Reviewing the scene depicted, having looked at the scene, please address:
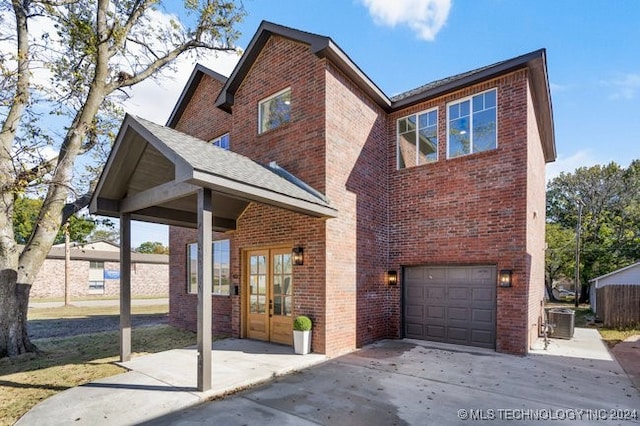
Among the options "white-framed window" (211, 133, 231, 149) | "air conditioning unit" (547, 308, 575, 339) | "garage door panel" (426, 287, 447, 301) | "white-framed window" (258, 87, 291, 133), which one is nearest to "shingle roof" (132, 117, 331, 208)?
"white-framed window" (258, 87, 291, 133)

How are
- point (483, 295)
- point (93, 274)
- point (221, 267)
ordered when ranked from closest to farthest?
point (483, 295) → point (221, 267) → point (93, 274)

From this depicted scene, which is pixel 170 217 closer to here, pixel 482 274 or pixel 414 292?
pixel 414 292

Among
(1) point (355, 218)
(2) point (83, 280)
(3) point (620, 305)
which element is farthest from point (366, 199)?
(2) point (83, 280)

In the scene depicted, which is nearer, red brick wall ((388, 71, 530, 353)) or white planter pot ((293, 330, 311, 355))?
white planter pot ((293, 330, 311, 355))

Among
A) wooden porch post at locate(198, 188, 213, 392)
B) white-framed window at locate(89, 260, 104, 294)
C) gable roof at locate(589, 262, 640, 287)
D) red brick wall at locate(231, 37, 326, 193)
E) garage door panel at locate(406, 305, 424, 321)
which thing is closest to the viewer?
wooden porch post at locate(198, 188, 213, 392)

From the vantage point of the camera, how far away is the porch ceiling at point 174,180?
5320mm

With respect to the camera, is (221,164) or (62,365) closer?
(221,164)

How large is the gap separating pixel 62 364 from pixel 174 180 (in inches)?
187

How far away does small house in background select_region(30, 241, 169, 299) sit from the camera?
88.0 ft

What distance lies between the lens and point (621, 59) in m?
9.71

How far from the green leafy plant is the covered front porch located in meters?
2.26

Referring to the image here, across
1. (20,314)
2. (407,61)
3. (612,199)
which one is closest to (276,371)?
(20,314)

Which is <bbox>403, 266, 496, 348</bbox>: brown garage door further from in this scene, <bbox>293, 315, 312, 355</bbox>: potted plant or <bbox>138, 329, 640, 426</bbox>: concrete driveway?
<bbox>293, 315, 312, 355</bbox>: potted plant

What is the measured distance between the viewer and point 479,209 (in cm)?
825
